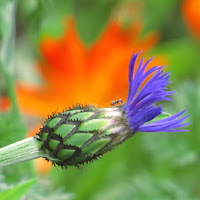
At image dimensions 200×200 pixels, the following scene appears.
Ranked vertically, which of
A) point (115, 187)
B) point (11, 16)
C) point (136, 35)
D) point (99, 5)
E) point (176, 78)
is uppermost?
point (11, 16)

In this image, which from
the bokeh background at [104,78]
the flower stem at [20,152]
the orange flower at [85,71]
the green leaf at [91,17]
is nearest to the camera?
the flower stem at [20,152]

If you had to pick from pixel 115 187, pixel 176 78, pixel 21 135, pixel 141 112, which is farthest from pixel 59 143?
pixel 176 78

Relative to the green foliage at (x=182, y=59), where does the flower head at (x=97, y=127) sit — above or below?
above

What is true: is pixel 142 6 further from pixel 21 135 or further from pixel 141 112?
pixel 141 112

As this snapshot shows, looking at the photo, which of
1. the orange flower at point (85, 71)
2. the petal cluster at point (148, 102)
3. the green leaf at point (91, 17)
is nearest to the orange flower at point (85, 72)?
the orange flower at point (85, 71)

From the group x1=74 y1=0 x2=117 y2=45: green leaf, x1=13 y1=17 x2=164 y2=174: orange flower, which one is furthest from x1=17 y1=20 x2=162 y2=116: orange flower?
x1=74 y1=0 x2=117 y2=45: green leaf

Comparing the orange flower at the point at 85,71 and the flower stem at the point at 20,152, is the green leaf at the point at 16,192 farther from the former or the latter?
the orange flower at the point at 85,71

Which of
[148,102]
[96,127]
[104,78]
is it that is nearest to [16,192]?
[96,127]
